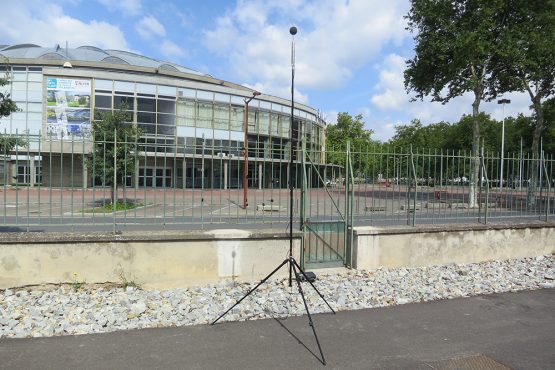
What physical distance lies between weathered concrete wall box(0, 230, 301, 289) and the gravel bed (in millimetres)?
186

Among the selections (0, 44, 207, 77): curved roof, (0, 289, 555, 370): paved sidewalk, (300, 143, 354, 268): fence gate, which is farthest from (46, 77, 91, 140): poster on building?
(0, 289, 555, 370): paved sidewalk

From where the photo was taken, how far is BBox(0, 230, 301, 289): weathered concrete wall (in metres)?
6.26

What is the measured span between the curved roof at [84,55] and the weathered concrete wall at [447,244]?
159ft

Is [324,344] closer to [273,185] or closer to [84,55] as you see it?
[273,185]

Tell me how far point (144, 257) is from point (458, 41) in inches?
762

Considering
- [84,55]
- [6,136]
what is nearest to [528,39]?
[6,136]

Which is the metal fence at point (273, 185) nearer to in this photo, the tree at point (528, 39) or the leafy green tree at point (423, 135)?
the tree at point (528, 39)

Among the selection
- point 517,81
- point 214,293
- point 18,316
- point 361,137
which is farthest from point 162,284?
point 361,137

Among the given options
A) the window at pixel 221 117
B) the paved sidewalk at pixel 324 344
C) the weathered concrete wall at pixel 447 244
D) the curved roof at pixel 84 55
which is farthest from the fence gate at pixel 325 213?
the curved roof at pixel 84 55

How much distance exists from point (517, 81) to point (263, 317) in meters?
22.5

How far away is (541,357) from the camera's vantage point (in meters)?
4.33

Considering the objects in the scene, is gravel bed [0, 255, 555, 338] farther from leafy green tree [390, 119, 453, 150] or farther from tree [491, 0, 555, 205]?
leafy green tree [390, 119, 453, 150]

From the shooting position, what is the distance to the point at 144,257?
664cm

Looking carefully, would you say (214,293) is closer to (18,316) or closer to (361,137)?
(18,316)
